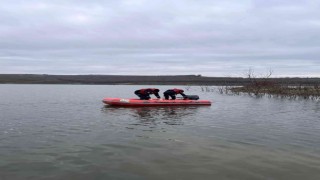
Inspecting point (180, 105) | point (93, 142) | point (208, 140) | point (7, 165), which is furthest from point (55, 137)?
point (180, 105)

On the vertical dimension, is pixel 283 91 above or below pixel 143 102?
above

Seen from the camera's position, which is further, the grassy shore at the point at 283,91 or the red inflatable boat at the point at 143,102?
the grassy shore at the point at 283,91

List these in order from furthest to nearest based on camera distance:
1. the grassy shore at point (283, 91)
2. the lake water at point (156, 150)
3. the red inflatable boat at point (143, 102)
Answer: the grassy shore at point (283, 91), the red inflatable boat at point (143, 102), the lake water at point (156, 150)

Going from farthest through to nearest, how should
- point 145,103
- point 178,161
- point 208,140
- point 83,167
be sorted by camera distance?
1. point 145,103
2. point 208,140
3. point 178,161
4. point 83,167

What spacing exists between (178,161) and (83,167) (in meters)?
2.64

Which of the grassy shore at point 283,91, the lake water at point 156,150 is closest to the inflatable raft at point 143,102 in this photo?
the lake water at point 156,150

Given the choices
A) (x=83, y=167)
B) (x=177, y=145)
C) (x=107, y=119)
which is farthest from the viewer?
(x=107, y=119)

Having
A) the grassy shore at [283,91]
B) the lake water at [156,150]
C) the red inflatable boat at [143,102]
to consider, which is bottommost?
the lake water at [156,150]

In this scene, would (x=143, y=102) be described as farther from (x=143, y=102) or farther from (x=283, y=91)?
(x=283, y=91)

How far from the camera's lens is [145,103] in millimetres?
29938

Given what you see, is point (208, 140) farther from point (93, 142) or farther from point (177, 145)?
point (93, 142)

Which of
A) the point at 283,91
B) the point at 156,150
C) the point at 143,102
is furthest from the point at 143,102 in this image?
the point at 283,91

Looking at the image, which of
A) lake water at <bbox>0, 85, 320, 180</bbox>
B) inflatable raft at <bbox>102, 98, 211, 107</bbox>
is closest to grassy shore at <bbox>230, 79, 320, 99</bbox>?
inflatable raft at <bbox>102, 98, 211, 107</bbox>

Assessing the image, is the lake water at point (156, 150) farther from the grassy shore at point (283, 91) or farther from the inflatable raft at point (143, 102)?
the grassy shore at point (283, 91)
